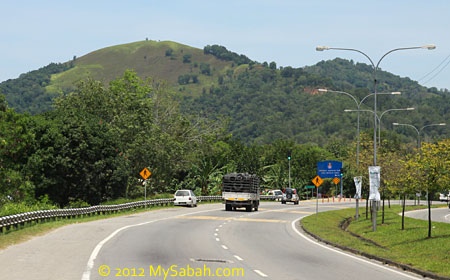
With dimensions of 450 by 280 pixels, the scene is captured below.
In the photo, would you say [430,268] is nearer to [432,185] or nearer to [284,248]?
[284,248]

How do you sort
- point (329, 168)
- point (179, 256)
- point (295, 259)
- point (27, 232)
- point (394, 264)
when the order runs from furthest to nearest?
1. point (329, 168)
2. point (27, 232)
3. point (295, 259)
4. point (179, 256)
5. point (394, 264)

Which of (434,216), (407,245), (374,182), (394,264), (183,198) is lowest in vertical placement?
(434,216)

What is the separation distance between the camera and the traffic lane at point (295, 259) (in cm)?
1633

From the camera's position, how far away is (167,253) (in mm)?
20031

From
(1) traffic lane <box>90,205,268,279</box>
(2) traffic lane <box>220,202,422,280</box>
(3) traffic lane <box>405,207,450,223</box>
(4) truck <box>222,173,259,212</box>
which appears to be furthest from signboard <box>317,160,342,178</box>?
(1) traffic lane <box>90,205,268,279</box>

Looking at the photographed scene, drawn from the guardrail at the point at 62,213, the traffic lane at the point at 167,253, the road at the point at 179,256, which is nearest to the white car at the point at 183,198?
the guardrail at the point at 62,213

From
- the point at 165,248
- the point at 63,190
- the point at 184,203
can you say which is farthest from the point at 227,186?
the point at 165,248

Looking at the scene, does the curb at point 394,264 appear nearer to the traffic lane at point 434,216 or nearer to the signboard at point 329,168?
the traffic lane at point 434,216

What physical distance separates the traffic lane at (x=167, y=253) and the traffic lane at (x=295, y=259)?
633 millimetres

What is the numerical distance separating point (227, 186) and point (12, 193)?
17.0 metres

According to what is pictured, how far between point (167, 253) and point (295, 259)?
13.4ft

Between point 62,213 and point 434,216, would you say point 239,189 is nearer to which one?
point 434,216

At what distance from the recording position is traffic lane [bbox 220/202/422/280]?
53.6 feet

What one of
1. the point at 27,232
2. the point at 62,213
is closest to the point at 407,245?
the point at 27,232
